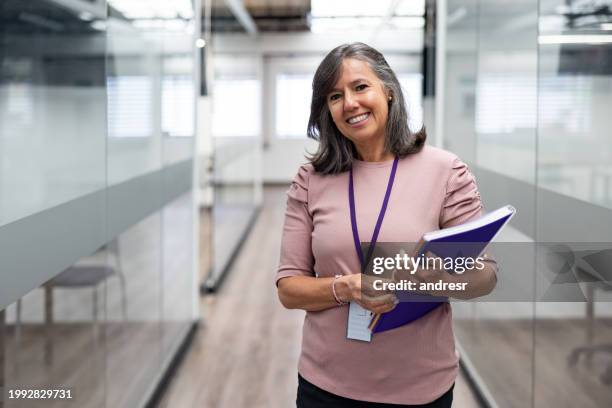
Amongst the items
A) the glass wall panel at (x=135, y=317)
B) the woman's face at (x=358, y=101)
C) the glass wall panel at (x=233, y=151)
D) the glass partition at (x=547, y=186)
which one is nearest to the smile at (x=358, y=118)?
the woman's face at (x=358, y=101)

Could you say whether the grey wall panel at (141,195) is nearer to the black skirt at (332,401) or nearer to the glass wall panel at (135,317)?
the glass wall panel at (135,317)

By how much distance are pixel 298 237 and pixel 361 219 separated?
178 millimetres

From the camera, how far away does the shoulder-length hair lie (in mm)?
1657

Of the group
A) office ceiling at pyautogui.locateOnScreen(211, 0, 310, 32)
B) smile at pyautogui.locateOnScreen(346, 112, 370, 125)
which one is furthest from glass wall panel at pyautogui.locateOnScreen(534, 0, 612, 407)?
office ceiling at pyautogui.locateOnScreen(211, 0, 310, 32)

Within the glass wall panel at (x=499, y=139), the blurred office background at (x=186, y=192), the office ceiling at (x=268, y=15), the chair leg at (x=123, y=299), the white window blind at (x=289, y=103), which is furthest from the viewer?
the white window blind at (x=289, y=103)

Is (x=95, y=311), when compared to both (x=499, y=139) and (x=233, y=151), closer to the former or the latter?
(x=499, y=139)

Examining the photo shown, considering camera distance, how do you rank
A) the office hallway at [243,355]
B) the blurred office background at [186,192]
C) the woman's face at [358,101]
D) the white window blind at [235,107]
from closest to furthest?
the woman's face at [358,101] < the blurred office background at [186,192] < the office hallway at [243,355] < the white window blind at [235,107]

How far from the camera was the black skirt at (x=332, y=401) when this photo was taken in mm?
1714

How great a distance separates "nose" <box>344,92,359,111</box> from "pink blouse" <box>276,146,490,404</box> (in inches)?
6.3

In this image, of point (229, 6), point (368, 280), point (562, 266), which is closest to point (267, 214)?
point (229, 6)

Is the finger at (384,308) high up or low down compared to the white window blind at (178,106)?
down

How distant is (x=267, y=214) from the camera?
1224 centimetres

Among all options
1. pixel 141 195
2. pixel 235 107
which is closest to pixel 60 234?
pixel 141 195

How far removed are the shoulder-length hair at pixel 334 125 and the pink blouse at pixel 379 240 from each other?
0.03 meters
